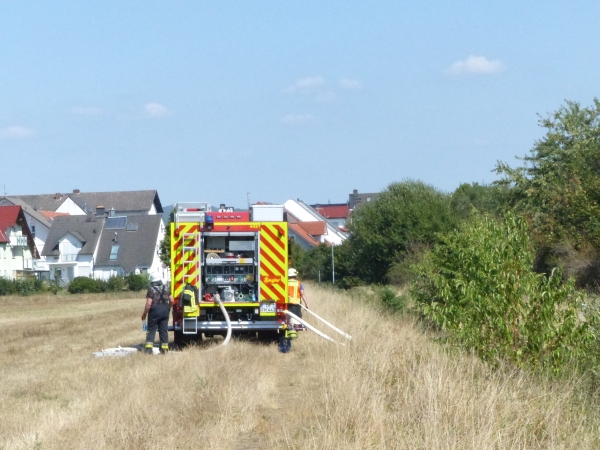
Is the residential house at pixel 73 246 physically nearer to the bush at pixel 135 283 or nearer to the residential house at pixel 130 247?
the residential house at pixel 130 247

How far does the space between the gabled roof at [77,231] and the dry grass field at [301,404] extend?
7835 cm

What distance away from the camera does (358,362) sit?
1137cm

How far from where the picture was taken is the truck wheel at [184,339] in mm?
18000

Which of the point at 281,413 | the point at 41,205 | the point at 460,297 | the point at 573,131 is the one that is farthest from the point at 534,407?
the point at 41,205

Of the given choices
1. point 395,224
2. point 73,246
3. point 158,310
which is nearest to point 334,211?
point 73,246

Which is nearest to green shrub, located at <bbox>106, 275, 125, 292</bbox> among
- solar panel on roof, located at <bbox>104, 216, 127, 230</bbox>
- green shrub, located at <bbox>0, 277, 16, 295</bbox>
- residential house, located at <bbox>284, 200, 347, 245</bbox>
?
green shrub, located at <bbox>0, 277, 16, 295</bbox>

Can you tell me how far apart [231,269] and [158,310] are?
1738mm

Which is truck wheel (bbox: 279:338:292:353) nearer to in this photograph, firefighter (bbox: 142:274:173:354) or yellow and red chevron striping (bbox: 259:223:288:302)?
yellow and red chevron striping (bbox: 259:223:288:302)

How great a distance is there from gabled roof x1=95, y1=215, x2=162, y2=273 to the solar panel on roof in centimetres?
47

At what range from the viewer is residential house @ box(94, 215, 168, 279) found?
287 feet

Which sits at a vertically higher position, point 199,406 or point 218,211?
point 218,211

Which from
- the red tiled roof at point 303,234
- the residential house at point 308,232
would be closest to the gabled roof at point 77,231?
the red tiled roof at point 303,234

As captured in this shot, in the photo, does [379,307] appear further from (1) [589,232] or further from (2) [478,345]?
(2) [478,345]

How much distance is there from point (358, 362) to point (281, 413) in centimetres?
195
